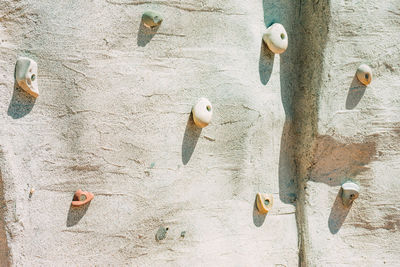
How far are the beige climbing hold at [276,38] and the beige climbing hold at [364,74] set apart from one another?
0.29 metres

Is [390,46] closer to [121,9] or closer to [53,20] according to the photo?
[121,9]

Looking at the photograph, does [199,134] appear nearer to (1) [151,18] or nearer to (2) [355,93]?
(1) [151,18]

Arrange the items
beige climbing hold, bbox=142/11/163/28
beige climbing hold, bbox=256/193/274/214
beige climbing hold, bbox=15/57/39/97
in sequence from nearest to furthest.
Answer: beige climbing hold, bbox=15/57/39/97 < beige climbing hold, bbox=142/11/163/28 < beige climbing hold, bbox=256/193/274/214

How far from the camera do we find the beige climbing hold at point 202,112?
1.44 metres

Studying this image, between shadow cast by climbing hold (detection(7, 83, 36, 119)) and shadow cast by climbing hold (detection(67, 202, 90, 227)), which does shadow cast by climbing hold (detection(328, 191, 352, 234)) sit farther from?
shadow cast by climbing hold (detection(7, 83, 36, 119))

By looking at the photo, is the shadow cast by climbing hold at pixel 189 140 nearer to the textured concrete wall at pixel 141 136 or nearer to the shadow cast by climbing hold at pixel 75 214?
the textured concrete wall at pixel 141 136

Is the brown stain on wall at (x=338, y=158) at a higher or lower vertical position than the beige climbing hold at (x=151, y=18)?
lower

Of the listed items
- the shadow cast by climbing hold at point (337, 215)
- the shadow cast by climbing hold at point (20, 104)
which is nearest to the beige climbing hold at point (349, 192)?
the shadow cast by climbing hold at point (337, 215)

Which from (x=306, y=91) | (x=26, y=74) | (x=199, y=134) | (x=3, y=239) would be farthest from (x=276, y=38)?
(x=3, y=239)

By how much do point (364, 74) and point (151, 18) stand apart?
81 cm

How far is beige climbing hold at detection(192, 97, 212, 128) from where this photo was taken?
1.44m

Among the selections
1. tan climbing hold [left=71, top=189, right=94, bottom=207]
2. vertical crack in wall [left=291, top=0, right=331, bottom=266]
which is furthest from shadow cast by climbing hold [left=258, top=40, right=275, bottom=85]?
tan climbing hold [left=71, top=189, right=94, bottom=207]

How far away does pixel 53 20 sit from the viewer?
1.31m

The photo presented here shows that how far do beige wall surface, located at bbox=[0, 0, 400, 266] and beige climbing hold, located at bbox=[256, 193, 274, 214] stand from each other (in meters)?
0.02
